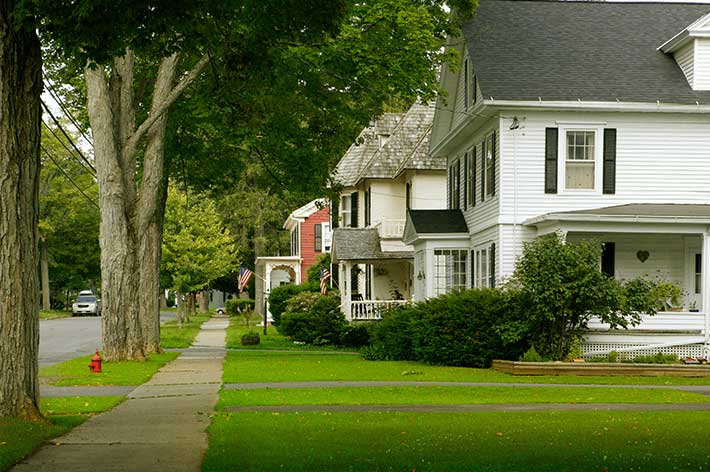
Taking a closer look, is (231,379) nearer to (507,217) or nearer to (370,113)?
(507,217)

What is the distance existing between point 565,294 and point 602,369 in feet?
5.72

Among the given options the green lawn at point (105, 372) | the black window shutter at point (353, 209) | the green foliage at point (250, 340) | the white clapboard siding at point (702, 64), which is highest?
the white clapboard siding at point (702, 64)

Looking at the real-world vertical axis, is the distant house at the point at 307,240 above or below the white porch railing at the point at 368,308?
above

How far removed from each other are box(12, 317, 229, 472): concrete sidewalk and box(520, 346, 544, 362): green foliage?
6.81 metres

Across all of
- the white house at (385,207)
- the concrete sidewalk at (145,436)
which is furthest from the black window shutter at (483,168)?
the concrete sidewalk at (145,436)

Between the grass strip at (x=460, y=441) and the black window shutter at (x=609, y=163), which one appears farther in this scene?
the black window shutter at (x=609, y=163)

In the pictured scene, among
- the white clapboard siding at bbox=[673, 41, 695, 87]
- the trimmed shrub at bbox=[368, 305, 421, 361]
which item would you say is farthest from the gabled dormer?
the trimmed shrub at bbox=[368, 305, 421, 361]

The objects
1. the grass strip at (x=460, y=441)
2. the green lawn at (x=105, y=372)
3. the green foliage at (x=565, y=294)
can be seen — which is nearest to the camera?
the grass strip at (x=460, y=441)

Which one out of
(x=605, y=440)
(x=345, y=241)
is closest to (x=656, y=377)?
(x=605, y=440)

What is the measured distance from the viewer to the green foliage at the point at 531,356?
24.2 m

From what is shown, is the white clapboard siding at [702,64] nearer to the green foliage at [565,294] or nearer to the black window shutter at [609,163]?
the black window shutter at [609,163]

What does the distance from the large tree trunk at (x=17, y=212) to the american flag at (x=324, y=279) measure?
107 feet

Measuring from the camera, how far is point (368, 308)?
40750mm

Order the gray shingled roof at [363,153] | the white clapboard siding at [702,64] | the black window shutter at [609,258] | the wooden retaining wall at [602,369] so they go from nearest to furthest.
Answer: the wooden retaining wall at [602,369] < the black window shutter at [609,258] < the white clapboard siding at [702,64] < the gray shingled roof at [363,153]
